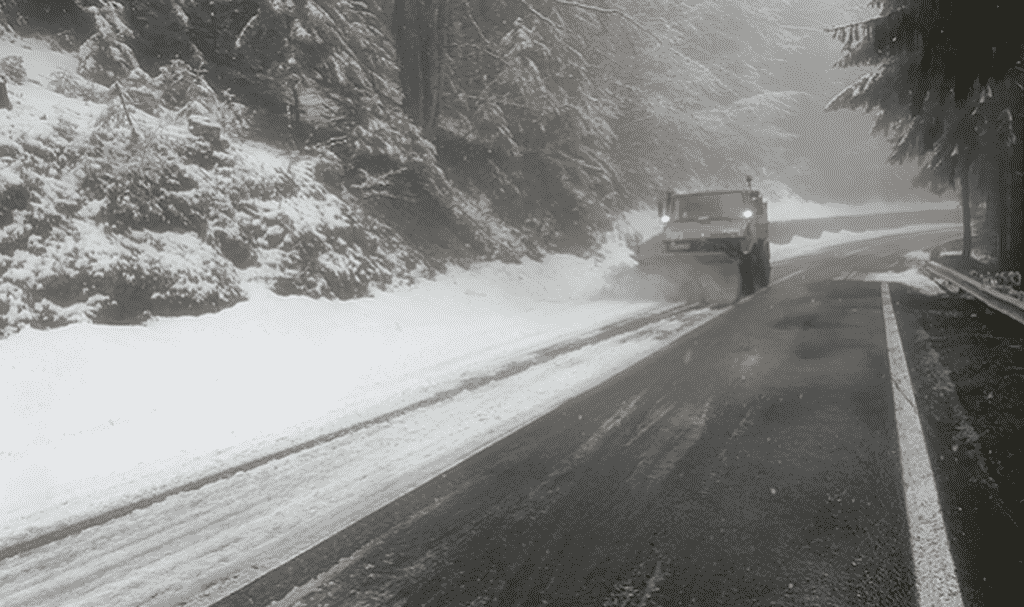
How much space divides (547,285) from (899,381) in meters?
11.0

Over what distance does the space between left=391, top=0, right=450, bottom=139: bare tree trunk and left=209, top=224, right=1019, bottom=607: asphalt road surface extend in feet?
36.8

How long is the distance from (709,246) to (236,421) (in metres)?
10.5

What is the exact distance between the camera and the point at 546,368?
7.45 m

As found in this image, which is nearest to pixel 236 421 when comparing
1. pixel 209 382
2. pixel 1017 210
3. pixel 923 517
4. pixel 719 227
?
pixel 209 382

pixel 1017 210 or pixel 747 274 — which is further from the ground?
pixel 1017 210

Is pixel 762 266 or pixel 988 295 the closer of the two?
pixel 988 295

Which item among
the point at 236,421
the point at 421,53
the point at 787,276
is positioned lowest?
the point at 236,421

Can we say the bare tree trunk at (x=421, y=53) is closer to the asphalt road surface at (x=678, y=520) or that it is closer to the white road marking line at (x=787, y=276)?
the white road marking line at (x=787, y=276)

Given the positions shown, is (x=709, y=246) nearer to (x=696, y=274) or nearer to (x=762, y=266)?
(x=696, y=274)

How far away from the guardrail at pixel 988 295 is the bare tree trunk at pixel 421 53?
12.3m

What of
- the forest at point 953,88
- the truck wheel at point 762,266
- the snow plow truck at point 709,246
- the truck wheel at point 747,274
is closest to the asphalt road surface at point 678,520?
Result: the forest at point 953,88

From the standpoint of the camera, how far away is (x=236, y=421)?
572cm

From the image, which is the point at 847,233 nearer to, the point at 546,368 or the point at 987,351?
the point at 987,351

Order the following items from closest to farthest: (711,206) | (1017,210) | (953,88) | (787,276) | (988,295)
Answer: (953,88), (988,295), (711,206), (1017,210), (787,276)
